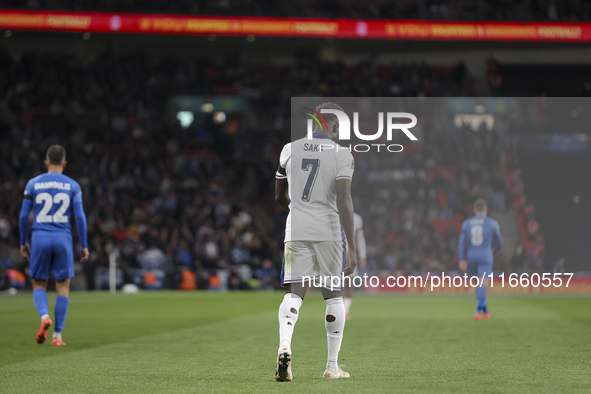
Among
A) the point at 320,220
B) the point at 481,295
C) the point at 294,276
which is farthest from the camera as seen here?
the point at 481,295

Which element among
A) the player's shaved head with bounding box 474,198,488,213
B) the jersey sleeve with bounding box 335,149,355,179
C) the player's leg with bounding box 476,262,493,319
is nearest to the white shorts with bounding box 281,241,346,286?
the jersey sleeve with bounding box 335,149,355,179

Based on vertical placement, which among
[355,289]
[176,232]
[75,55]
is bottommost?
[355,289]

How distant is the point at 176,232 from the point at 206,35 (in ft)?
31.8

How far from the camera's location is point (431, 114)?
3038 cm

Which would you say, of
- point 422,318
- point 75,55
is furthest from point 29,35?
point 422,318

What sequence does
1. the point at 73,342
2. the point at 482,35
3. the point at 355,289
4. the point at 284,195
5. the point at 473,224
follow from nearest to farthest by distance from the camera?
1. the point at 284,195
2. the point at 73,342
3. the point at 473,224
4. the point at 355,289
5. the point at 482,35

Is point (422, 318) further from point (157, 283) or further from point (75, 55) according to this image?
point (75, 55)

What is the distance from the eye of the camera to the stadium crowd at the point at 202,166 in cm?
2475

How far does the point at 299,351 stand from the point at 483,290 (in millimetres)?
5913

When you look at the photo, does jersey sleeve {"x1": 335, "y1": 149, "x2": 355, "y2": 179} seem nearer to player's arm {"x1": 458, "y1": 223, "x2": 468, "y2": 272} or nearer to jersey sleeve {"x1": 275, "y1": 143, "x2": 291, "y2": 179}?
jersey sleeve {"x1": 275, "y1": 143, "x2": 291, "y2": 179}

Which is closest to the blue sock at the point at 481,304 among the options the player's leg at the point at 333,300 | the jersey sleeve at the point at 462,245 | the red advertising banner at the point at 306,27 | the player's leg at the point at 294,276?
the jersey sleeve at the point at 462,245

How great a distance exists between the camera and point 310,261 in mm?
6367

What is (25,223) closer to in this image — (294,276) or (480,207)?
(294,276)

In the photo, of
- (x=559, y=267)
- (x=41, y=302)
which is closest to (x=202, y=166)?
(x=559, y=267)
